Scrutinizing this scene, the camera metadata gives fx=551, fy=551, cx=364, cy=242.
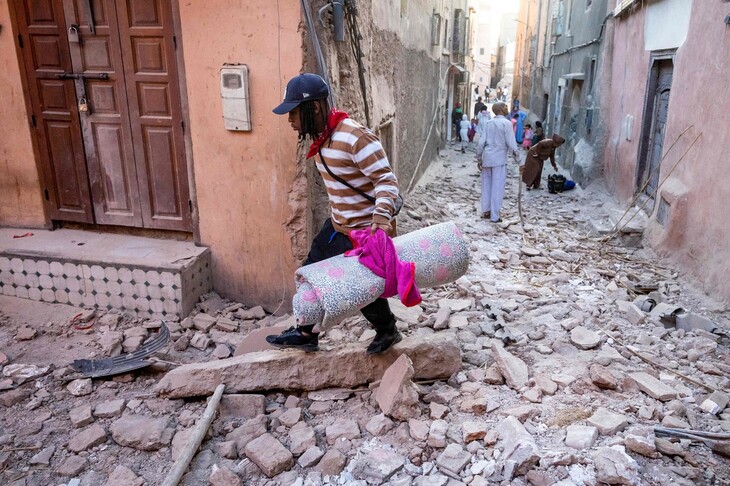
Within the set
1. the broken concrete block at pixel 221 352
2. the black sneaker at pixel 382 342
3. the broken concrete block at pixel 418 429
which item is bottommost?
the broken concrete block at pixel 221 352

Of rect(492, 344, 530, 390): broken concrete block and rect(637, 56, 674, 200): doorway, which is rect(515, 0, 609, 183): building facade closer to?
rect(637, 56, 674, 200): doorway

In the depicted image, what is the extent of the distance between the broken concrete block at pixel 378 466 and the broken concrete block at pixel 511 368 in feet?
3.03

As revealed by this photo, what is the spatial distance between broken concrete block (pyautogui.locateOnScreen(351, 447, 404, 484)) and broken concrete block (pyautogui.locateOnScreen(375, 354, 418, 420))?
0.86 feet

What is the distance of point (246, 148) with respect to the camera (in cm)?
453

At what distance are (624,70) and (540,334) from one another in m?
7.55

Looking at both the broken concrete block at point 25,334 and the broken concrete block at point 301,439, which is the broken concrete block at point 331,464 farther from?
the broken concrete block at point 25,334

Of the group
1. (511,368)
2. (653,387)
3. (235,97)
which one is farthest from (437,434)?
(235,97)

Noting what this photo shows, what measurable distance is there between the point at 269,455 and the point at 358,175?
154 cm

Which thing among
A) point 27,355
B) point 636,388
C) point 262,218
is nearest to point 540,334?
point 636,388

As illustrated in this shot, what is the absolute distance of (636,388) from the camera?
10.6 feet

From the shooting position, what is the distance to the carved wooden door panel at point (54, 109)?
4.78 m

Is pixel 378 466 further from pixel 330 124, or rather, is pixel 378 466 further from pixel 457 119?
pixel 457 119

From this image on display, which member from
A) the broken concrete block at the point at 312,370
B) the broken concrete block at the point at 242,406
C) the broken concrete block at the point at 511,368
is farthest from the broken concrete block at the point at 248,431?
the broken concrete block at the point at 511,368

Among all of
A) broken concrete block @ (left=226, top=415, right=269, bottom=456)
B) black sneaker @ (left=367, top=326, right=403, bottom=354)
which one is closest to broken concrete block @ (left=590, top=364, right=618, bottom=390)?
black sneaker @ (left=367, top=326, right=403, bottom=354)
